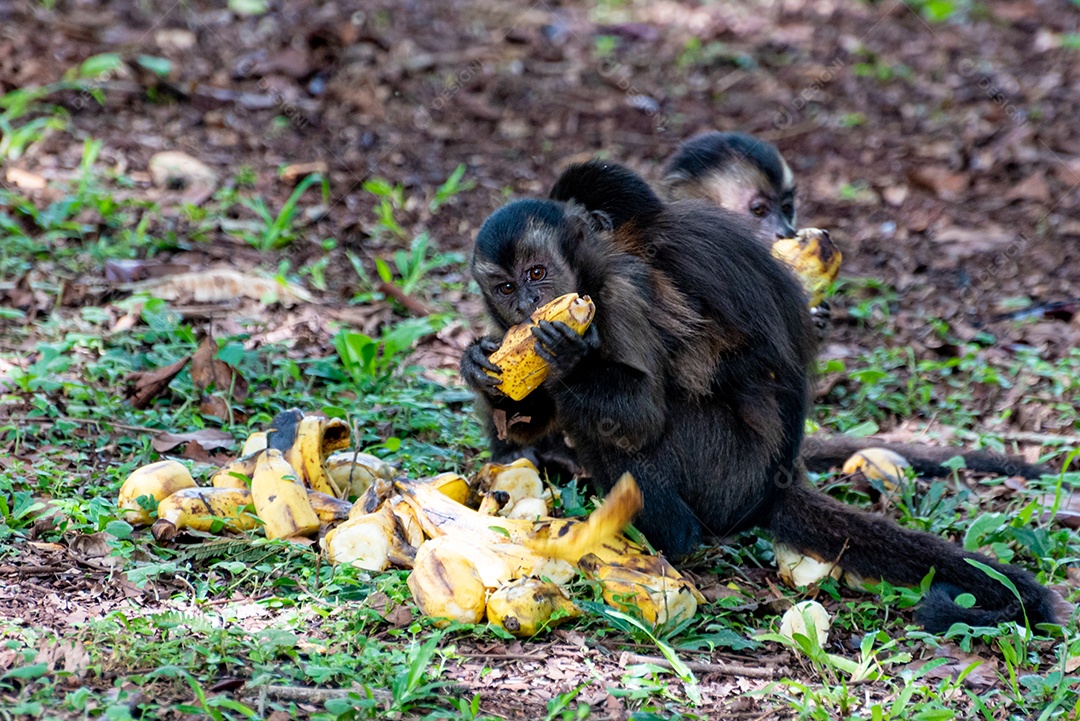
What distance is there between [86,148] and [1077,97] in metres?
7.26

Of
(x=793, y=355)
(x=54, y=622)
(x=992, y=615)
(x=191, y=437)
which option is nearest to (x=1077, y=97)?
(x=793, y=355)

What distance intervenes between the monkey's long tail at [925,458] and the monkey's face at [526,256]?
123cm

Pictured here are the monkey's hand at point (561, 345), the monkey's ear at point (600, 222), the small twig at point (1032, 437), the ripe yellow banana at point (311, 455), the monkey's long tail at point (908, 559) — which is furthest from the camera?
the small twig at point (1032, 437)

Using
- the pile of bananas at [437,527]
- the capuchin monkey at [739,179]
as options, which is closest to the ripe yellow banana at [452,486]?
the pile of bananas at [437,527]

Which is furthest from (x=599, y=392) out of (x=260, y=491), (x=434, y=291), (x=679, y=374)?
(x=434, y=291)

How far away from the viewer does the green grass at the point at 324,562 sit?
2.80m

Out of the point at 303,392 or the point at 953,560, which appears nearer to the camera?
the point at 953,560

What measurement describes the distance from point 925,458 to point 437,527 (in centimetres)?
210

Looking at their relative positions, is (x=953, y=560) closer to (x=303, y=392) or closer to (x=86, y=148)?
(x=303, y=392)

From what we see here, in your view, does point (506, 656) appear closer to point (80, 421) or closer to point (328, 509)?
point (328, 509)

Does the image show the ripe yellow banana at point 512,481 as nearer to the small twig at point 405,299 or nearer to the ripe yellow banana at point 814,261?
the ripe yellow banana at point 814,261

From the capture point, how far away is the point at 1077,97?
8.90 meters

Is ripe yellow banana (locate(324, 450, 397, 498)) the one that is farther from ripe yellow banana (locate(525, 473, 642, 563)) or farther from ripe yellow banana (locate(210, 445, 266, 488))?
ripe yellow banana (locate(525, 473, 642, 563))

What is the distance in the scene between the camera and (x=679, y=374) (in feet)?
12.6
